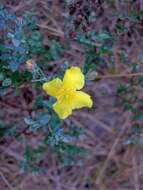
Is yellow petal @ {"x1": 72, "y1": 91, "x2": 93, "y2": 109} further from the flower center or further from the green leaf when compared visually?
the green leaf

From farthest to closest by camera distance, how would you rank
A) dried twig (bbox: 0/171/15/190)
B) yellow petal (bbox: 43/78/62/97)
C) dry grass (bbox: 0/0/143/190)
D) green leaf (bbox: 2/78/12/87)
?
dry grass (bbox: 0/0/143/190) < dried twig (bbox: 0/171/15/190) < green leaf (bbox: 2/78/12/87) < yellow petal (bbox: 43/78/62/97)

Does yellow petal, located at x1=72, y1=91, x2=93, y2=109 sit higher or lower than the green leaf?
lower

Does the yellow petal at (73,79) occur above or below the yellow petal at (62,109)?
above

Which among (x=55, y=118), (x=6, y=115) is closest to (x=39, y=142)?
(x=6, y=115)

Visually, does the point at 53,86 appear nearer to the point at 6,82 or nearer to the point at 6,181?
the point at 6,82

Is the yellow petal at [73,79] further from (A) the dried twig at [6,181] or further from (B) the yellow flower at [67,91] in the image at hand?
(A) the dried twig at [6,181]

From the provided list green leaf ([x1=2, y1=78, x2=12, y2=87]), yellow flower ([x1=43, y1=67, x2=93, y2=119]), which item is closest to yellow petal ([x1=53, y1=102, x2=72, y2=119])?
yellow flower ([x1=43, y1=67, x2=93, y2=119])

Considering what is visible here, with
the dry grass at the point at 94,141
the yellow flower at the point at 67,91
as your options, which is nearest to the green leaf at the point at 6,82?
the yellow flower at the point at 67,91

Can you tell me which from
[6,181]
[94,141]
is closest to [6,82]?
[6,181]
